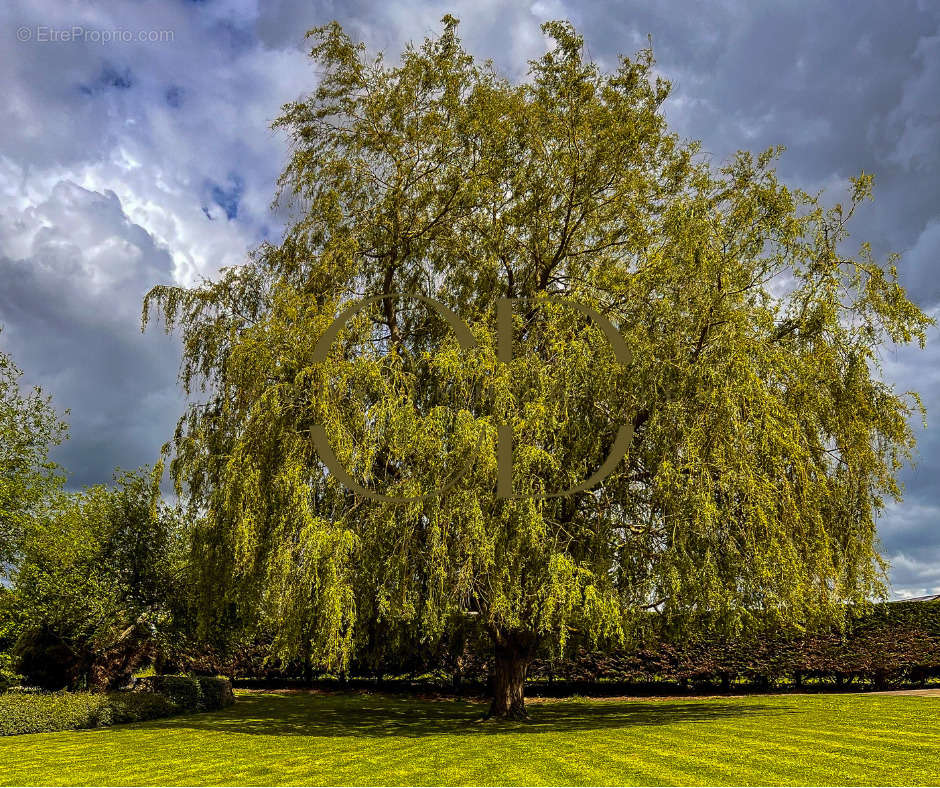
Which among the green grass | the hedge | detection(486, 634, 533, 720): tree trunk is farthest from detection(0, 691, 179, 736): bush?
detection(486, 634, 533, 720): tree trunk

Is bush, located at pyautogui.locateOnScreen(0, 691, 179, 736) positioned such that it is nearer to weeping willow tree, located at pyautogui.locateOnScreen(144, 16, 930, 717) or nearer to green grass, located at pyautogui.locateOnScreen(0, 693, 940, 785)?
green grass, located at pyautogui.locateOnScreen(0, 693, 940, 785)

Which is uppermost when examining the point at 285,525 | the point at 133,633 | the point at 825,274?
the point at 825,274

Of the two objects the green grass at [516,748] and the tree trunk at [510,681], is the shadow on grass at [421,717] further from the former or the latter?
the tree trunk at [510,681]

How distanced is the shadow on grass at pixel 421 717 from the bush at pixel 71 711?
0.80m

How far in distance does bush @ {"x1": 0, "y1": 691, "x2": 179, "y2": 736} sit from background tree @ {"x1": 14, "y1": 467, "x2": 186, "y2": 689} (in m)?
1.86

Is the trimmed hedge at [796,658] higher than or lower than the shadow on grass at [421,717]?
higher

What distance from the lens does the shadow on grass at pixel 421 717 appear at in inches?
426

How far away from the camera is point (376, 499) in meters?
10.2

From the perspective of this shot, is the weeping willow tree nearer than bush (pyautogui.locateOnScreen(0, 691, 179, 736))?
Yes

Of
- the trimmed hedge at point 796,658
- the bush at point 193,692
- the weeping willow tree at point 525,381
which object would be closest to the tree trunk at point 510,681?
the weeping willow tree at point 525,381

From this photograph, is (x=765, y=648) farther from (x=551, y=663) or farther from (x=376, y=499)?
(x=376, y=499)

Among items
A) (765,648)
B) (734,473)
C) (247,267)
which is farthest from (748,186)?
(765,648)

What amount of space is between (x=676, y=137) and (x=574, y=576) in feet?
28.3

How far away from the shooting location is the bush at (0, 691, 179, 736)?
1235cm
